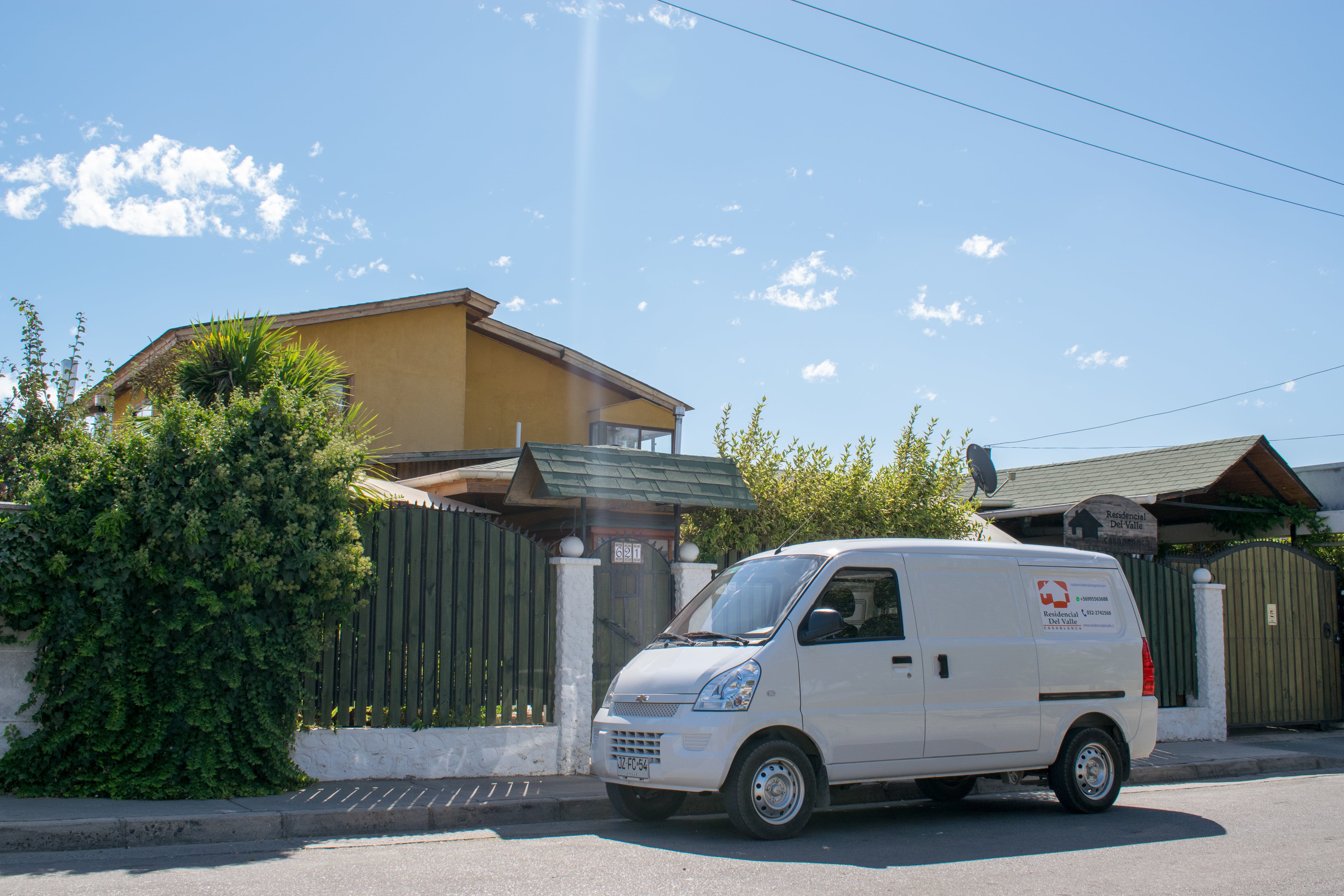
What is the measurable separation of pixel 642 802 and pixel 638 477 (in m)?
3.65

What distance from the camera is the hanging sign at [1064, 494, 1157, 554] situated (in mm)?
13219

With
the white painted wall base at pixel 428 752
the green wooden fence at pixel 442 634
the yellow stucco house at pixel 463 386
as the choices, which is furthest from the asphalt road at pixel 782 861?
the yellow stucco house at pixel 463 386

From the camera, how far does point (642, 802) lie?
745 centimetres

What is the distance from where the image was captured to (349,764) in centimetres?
845

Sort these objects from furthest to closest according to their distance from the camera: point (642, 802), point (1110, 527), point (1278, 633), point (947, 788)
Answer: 1. point (1278, 633)
2. point (1110, 527)
3. point (947, 788)
4. point (642, 802)

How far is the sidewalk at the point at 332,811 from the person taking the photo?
6.49 meters

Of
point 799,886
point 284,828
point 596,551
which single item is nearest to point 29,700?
point 284,828

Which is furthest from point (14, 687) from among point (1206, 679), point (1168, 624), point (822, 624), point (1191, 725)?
point (1206, 679)

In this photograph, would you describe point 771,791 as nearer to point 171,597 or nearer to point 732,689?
point 732,689

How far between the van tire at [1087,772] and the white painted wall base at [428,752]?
4243mm

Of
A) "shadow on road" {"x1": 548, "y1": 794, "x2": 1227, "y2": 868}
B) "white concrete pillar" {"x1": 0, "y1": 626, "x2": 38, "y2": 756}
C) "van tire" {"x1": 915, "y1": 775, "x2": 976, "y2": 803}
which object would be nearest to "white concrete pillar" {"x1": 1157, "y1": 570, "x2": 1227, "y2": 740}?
"shadow on road" {"x1": 548, "y1": 794, "x2": 1227, "y2": 868}

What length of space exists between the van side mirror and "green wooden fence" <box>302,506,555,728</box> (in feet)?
10.9

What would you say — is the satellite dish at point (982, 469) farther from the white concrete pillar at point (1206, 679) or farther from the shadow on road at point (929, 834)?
the shadow on road at point (929, 834)

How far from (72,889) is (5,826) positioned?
136 cm
